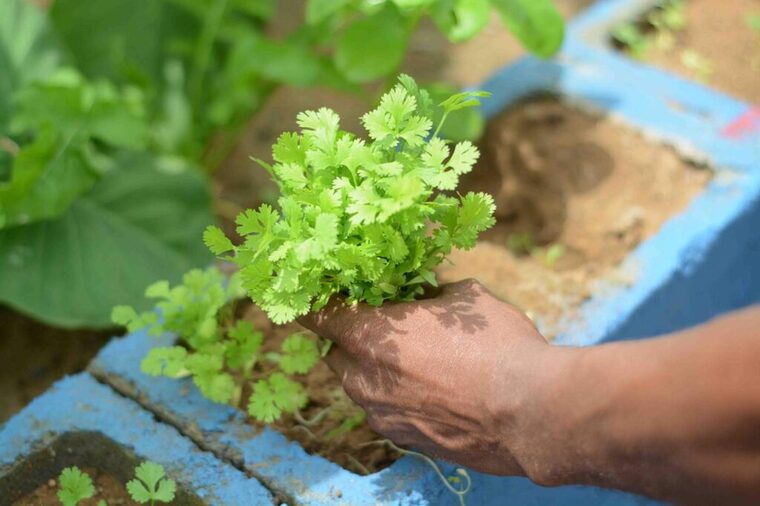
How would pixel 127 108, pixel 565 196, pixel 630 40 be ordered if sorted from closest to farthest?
pixel 127 108 → pixel 565 196 → pixel 630 40

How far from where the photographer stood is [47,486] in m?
1.79

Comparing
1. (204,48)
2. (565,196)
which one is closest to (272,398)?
(565,196)

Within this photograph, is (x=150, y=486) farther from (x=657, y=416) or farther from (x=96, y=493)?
(x=657, y=416)

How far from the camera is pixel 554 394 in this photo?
134 centimetres

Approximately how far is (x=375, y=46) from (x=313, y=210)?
2.57 feet

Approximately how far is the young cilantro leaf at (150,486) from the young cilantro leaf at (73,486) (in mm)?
101

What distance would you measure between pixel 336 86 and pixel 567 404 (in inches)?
55.5

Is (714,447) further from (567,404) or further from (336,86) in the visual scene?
(336,86)

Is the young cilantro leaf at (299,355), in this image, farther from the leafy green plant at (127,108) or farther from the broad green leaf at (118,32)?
the broad green leaf at (118,32)

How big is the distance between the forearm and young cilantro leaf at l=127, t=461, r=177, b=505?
1.94ft

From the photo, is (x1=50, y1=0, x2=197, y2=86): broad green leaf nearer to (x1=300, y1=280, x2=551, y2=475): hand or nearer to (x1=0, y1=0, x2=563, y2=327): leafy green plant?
(x1=0, y1=0, x2=563, y2=327): leafy green plant

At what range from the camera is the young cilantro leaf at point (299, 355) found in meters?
1.73

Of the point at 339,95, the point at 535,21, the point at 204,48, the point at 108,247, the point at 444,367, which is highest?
the point at 535,21

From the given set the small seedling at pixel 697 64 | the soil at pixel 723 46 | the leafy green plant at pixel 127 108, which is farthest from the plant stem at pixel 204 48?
the small seedling at pixel 697 64
